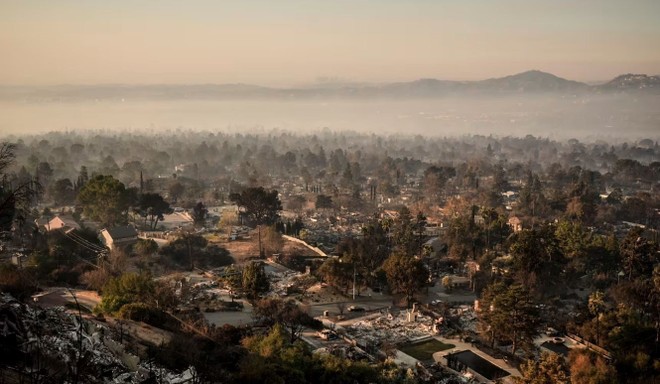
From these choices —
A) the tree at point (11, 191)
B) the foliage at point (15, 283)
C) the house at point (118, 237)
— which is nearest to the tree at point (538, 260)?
the tree at point (11, 191)

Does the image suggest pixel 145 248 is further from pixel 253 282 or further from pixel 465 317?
pixel 465 317

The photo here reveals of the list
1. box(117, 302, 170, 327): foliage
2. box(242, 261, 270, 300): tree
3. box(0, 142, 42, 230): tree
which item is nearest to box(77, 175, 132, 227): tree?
box(0, 142, 42, 230): tree

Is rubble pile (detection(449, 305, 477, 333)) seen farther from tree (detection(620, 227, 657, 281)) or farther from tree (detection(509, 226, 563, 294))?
tree (detection(620, 227, 657, 281))

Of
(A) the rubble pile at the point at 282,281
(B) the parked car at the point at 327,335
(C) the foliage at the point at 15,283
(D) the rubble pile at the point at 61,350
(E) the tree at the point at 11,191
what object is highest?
(E) the tree at the point at 11,191

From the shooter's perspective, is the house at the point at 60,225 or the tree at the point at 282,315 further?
the house at the point at 60,225

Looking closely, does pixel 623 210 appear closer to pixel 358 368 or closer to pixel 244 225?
pixel 244 225

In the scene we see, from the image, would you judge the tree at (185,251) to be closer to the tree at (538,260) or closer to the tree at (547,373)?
the tree at (538,260)
